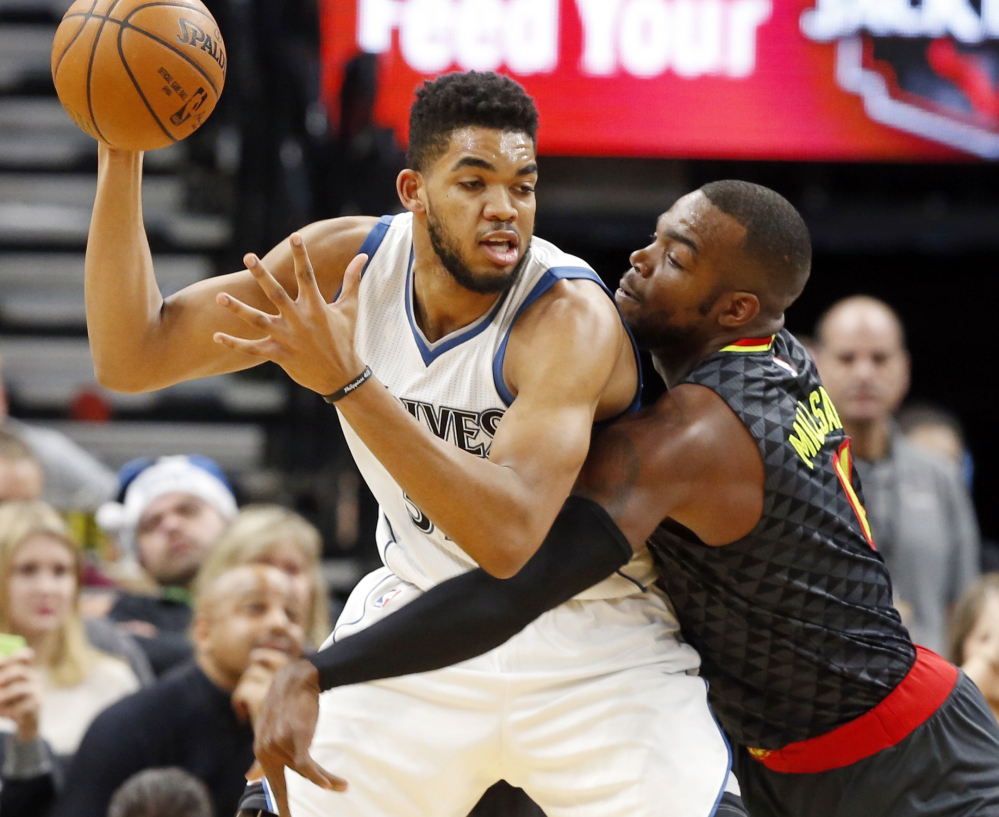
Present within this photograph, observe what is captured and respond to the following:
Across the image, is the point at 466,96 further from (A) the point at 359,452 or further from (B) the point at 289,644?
(B) the point at 289,644

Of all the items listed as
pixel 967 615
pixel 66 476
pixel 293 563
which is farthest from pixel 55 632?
pixel 967 615

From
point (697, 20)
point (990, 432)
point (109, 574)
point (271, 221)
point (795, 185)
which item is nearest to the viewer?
point (109, 574)

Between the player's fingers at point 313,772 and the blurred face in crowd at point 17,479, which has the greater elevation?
the player's fingers at point 313,772

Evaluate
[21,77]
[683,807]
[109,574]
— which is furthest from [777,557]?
[21,77]

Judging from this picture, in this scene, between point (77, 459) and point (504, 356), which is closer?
point (504, 356)

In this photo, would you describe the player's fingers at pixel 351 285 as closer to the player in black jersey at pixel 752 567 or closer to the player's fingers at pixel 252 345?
the player's fingers at pixel 252 345

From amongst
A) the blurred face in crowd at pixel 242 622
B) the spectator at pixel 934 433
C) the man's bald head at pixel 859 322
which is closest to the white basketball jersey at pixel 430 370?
the blurred face in crowd at pixel 242 622

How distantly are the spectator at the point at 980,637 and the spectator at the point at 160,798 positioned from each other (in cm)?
231

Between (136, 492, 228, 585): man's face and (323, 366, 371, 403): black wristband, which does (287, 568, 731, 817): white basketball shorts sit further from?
(136, 492, 228, 585): man's face

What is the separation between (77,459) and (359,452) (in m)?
4.22

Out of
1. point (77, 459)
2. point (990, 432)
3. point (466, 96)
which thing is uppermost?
point (466, 96)

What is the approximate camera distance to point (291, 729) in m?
2.57

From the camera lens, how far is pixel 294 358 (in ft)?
7.73

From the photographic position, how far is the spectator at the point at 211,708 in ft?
13.1
